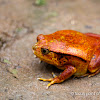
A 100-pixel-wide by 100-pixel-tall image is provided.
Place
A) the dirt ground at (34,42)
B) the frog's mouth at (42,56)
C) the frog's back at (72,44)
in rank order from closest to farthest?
the dirt ground at (34,42) → the frog's back at (72,44) → the frog's mouth at (42,56)

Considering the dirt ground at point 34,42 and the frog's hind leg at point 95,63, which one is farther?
the frog's hind leg at point 95,63

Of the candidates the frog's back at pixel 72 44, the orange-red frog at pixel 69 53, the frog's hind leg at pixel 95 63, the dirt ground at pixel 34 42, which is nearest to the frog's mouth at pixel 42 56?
the orange-red frog at pixel 69 53

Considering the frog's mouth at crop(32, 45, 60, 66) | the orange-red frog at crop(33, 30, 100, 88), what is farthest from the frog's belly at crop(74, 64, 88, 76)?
the frog's mouth at crop(32, 45, 60, 66)

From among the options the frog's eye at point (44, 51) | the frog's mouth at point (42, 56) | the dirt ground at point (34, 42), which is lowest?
the dirt ground at point (34, 42)

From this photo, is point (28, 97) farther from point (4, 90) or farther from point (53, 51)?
point (53, 51)

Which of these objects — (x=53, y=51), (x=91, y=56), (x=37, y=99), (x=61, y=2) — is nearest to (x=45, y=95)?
(x=37, y=99)

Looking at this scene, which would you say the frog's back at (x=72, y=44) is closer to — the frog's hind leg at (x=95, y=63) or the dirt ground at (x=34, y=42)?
the frog's hind leg at (x=95, y=63)

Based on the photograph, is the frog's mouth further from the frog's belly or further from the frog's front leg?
the frog's belly
